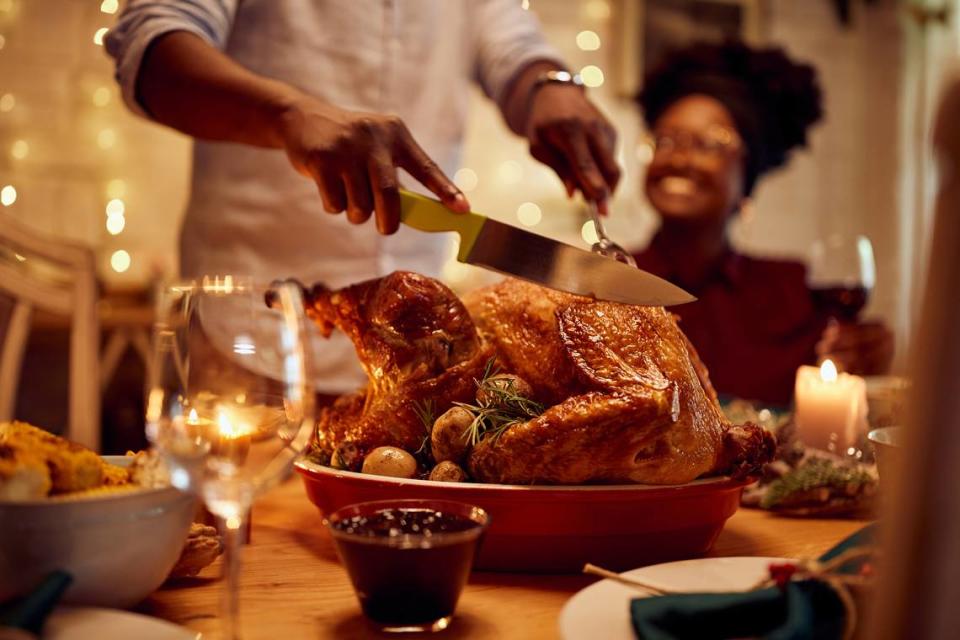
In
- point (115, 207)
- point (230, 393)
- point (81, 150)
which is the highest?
point (81, 150)

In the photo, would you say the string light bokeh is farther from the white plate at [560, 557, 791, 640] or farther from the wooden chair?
the white plate at [560, 557, 791, 640]

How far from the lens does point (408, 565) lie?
0.67m

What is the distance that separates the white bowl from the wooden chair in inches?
41.4

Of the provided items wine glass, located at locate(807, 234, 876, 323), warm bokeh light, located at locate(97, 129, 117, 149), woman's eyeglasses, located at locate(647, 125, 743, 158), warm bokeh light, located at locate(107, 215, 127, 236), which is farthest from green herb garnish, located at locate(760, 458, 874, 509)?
warm bokeh light, located at locate(97, 129, 117, 149)

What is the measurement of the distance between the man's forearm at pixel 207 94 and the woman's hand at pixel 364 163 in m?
0.10

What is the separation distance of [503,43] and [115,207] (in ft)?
8.62

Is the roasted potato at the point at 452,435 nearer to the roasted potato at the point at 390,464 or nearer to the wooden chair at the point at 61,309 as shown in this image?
the roasted potato at the point at 390,464

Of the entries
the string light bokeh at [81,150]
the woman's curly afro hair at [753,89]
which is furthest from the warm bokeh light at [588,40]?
the string light bokeh at [81,150]

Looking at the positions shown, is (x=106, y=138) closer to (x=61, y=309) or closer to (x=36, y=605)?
(x=61, y=309)

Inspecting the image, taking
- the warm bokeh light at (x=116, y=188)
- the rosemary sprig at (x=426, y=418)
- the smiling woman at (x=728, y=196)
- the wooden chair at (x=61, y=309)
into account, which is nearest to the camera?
the rosemary sprig at (x=426, y=418)

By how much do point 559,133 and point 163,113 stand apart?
0.64 m

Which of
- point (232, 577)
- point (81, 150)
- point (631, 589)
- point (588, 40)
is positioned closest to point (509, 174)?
point (588, 40)

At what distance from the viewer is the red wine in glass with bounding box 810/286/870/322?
5.69ft

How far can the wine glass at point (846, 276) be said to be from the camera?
67.8 inches
